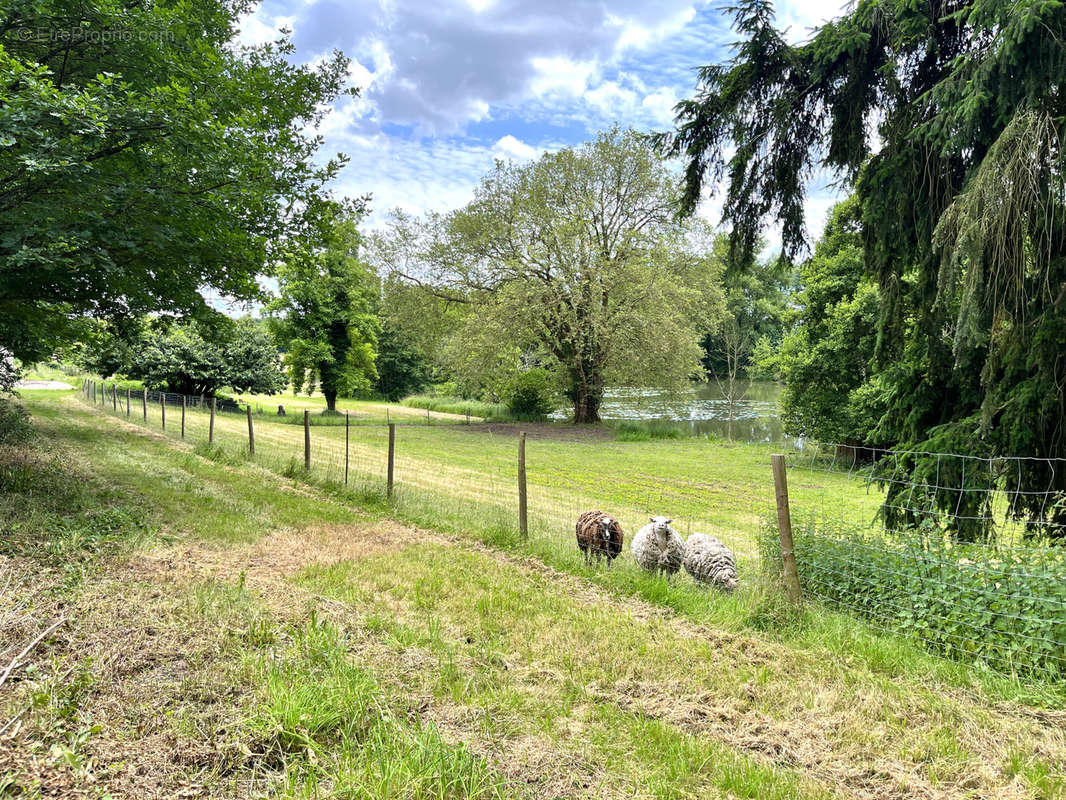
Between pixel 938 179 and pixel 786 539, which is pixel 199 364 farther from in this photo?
pixel 938 179

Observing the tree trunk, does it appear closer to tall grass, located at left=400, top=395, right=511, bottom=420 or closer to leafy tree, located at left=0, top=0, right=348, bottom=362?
tall grass, located at left=400, top=395, right=511, bottom=420

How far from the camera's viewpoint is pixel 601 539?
6.09 m

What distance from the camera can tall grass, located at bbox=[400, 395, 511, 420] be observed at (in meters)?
34.7

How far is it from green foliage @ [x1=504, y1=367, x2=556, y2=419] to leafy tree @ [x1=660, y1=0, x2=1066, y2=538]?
23.6 meters

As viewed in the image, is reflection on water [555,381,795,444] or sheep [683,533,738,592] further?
reflection on water [555,381,795,444]

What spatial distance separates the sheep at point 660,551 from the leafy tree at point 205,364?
84.6ft

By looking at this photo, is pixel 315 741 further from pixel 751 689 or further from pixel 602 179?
pixel 602 179

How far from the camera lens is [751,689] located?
349 centimetres

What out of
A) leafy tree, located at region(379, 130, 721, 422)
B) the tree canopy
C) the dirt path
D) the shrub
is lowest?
the dirt path

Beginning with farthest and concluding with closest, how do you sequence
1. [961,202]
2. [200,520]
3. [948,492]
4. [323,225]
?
[323,225]
[200,520]
[948,492]
[961,202]

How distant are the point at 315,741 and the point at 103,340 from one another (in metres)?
15.5

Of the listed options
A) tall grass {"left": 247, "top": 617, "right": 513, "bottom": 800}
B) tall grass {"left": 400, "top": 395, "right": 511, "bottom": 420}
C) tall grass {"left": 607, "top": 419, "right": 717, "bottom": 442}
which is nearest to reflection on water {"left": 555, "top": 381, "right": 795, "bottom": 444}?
tall grass {"left": 607, "top": 419, "right": 717, "bottom": 442}

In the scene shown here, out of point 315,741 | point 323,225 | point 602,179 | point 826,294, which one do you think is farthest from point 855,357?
point 315,741

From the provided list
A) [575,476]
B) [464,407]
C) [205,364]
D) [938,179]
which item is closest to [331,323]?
[205,364]
